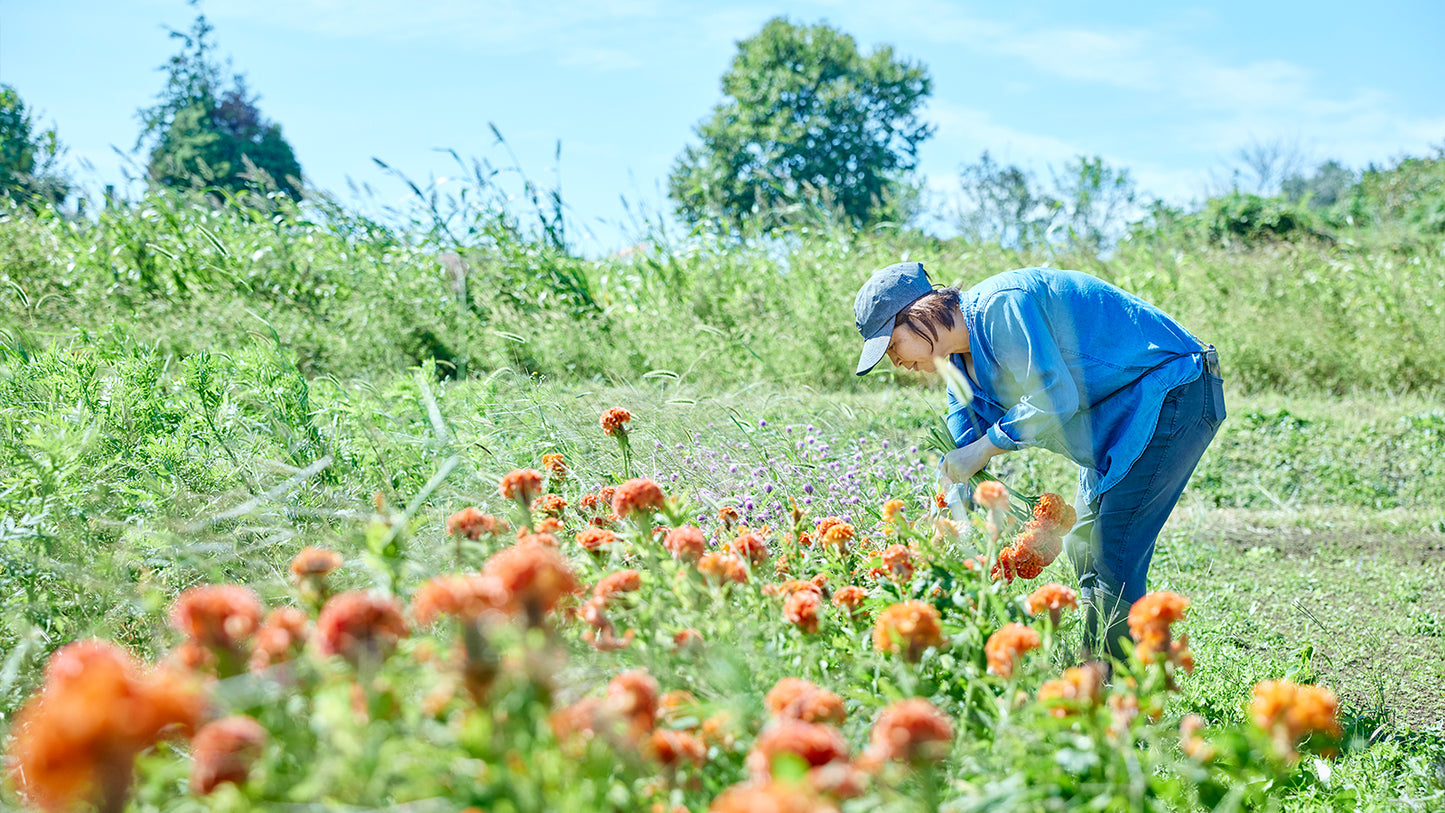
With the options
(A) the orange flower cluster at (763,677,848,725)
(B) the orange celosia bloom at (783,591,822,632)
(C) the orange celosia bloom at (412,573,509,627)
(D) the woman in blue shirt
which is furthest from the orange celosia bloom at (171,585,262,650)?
(D) the woman in blue shirt

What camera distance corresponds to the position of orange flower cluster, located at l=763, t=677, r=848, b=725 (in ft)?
3.61

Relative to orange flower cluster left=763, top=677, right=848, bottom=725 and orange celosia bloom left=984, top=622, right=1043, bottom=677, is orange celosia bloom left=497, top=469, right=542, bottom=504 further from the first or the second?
orange celosia bloom left=984, top=622, right=1043, bottom=677

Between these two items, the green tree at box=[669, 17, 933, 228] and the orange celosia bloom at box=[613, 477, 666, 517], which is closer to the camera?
the orange celosia bloom at box=[613, 477, 666, 517]

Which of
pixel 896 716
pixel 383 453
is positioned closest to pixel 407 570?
pixel 896 716

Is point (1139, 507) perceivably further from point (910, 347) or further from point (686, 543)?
point (686, 543)

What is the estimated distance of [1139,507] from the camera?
2535mm

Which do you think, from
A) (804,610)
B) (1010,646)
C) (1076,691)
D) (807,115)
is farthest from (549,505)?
(807,115)

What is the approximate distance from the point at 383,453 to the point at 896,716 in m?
2.23

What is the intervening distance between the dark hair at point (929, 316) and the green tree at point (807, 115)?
92.8 ft

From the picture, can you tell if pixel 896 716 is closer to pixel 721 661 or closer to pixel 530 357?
pixel 721 661

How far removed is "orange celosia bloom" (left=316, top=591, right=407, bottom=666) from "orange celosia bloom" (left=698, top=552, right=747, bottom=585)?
0.58m

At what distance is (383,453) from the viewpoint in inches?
111

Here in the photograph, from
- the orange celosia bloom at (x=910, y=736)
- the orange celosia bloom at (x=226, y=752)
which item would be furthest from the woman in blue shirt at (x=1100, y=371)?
the orange celosia bloom at (x=226, y=752)

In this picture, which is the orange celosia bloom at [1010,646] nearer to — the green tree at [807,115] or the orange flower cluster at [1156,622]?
the orange flower cluster at [1156,622]
